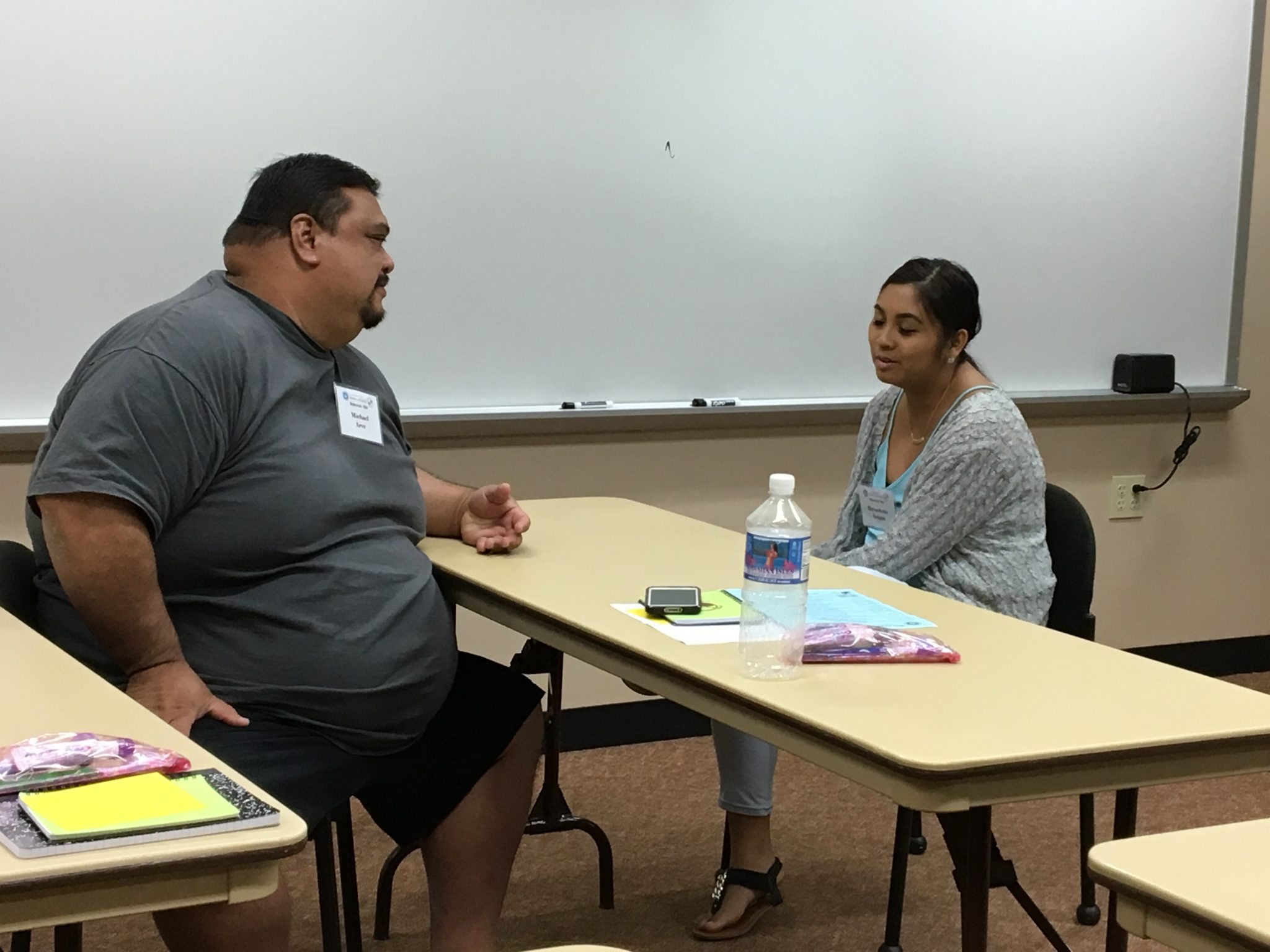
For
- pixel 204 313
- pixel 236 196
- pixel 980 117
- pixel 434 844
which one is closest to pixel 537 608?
pixel 434 844

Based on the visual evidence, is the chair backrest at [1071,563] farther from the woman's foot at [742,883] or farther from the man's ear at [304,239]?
the man's ear at [304,239]

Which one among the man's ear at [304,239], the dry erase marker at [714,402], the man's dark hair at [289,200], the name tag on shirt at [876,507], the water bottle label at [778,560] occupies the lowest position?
the name tag on shirt at [876,507]

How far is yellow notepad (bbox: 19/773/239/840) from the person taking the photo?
1.10 m

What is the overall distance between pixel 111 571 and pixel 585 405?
1.71 metres

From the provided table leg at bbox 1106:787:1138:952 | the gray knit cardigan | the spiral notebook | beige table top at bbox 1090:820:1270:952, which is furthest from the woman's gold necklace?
the spiral notebook

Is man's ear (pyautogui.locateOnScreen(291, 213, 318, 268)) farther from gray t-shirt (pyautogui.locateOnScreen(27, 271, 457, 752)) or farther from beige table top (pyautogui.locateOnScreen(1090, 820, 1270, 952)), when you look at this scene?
beige table top (pyautogui.locateOnScreen(1090, 820, 1270, 952))

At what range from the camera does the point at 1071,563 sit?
2.61 meters

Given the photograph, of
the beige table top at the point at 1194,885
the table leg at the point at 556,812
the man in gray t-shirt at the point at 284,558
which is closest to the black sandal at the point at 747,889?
the table leg at the point at 556,812

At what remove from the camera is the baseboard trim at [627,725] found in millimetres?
3533

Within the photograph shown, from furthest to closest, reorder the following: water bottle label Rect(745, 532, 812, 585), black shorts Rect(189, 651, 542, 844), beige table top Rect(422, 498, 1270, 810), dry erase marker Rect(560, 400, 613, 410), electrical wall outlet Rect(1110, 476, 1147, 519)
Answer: electrical wall outlet Rect(1110, 476, 1147, 519) < dry erase marker Rect(560, 400, 613, 410) < black shorts Rect(189, 651, 542, 844) < water bottle label Rect(745, 532, 812, 585) < beige table top Rect(422, 498, 1270, 810)

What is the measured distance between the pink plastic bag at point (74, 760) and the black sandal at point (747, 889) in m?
1.52

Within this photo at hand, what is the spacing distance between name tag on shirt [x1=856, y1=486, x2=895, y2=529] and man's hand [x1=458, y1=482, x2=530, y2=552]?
75cm

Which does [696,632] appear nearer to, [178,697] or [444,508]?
[178,697]

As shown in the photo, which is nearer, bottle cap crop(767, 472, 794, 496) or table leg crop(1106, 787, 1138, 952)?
bottle cap crop(767, 472, 794, 496)
